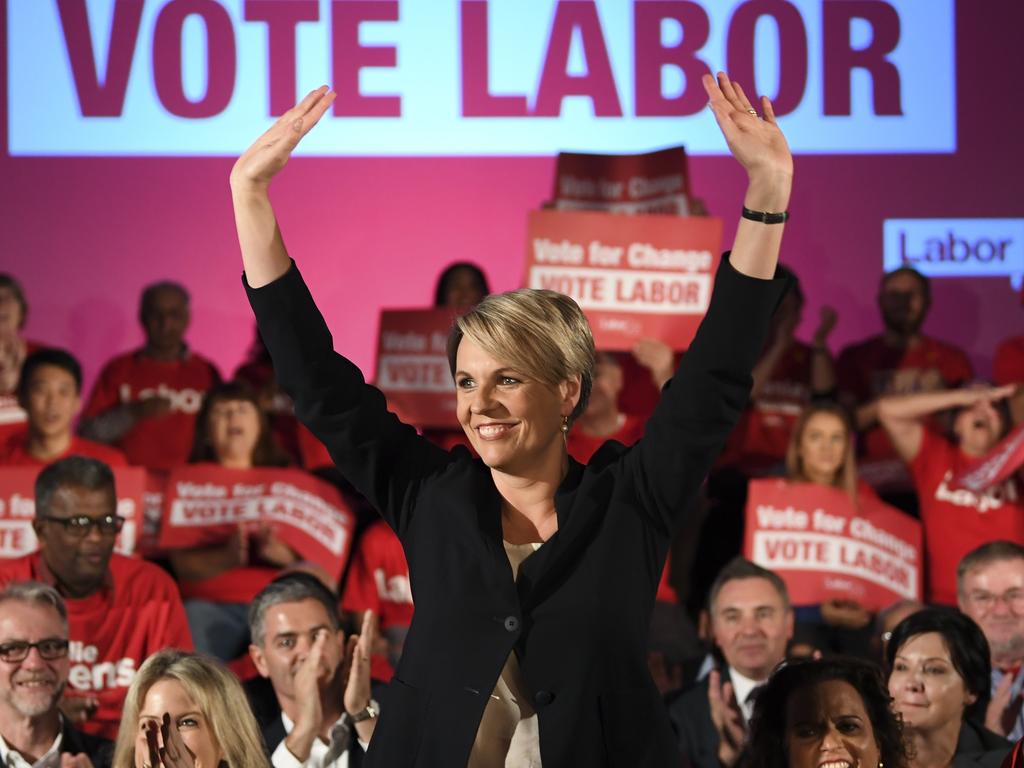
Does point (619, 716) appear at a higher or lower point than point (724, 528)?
lower

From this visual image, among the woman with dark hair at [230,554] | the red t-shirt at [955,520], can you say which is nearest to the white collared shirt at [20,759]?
the woman with dark hair at [230,554]

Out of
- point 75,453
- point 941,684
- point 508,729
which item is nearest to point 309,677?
point 941,684

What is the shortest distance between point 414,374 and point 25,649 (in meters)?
1.90

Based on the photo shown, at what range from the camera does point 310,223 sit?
662 cm

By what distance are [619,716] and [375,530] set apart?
311cm

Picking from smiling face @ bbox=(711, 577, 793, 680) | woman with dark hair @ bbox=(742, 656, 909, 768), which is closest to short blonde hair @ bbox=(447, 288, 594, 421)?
woman with dark hair @ bbox=(742, 656, 909, 768)

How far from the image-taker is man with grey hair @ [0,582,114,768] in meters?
3.48

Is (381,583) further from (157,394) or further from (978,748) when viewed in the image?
(978,748)

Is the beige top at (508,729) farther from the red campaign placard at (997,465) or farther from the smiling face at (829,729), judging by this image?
the red campaign placard at (997,465)

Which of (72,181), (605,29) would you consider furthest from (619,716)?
(72,181)

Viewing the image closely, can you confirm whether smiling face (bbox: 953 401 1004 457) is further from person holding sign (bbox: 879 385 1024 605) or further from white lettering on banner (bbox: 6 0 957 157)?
white lettering on banner (bbox: 6 0 957 157)

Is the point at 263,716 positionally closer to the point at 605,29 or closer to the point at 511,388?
the point at 511,388

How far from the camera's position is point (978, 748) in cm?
348

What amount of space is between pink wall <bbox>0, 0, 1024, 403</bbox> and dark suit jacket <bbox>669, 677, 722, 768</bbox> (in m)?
2.88
